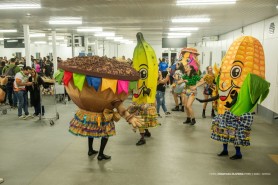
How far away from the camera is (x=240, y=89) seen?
4.31 m

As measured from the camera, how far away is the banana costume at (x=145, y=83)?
5141 millimetres

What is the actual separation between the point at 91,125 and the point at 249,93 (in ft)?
8.40

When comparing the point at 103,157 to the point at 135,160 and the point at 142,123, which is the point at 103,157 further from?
the point at 142,123

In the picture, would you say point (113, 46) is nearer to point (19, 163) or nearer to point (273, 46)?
point (273, 46)

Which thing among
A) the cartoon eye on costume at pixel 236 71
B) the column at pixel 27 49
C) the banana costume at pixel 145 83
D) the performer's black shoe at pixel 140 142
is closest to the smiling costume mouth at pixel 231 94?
the cartoon eye on costume at pixel 236 71

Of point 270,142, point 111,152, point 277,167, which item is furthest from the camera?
point 270,142

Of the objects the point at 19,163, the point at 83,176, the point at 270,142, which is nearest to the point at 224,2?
the point at 270,142

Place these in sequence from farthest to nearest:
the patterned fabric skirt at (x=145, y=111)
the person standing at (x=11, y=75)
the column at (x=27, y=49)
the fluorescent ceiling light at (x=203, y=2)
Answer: the column at (x=27, y=49) → the person standing at (x=11, y=75) → the fluorescent ceiling light at (x=203, y=2) → the patterned fabric skirt at (x=145, y=111)

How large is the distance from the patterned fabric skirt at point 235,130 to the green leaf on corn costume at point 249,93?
0.58 feet

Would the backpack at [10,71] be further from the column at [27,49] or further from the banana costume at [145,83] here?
the banana costume at [145,83]

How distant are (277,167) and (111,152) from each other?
290cm

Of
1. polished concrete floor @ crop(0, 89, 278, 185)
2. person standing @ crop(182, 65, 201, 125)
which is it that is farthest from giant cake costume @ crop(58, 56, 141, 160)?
person standing @ crop(182, 65, 201, 125)

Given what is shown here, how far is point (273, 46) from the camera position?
8.02 m

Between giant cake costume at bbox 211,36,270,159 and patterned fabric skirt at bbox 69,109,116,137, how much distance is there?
193 centimetres
